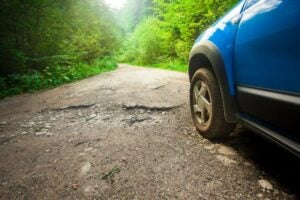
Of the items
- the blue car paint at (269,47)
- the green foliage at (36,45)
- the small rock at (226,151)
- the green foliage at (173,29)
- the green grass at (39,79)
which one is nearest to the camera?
the blue car paint at (269,47)

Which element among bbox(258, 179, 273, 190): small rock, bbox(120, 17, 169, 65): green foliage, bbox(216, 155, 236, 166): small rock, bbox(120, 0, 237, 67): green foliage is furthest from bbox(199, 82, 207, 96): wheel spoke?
bbox(120, 17, 169, 65): green foliage

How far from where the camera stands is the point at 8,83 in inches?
238

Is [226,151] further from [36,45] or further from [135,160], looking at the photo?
[36,45]

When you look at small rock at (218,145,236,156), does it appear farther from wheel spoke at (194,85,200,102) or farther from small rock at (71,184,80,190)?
small rock at (71,184,80,190)

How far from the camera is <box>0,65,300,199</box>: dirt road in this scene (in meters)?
1.67

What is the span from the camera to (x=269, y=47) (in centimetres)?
145

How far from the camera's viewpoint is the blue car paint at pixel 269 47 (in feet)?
4.17

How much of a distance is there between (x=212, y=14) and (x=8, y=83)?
6624 millimetres

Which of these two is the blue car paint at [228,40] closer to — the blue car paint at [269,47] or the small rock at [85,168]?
the blue car paint at [269,47]

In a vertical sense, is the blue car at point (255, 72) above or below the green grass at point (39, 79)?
above

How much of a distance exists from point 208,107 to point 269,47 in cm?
95

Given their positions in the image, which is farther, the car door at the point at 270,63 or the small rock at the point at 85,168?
the small rock at the point at 85,168

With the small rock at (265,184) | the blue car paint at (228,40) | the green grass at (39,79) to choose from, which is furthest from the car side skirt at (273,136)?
the green grass at (39,79)

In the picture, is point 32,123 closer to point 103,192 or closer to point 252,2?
point 103,192
